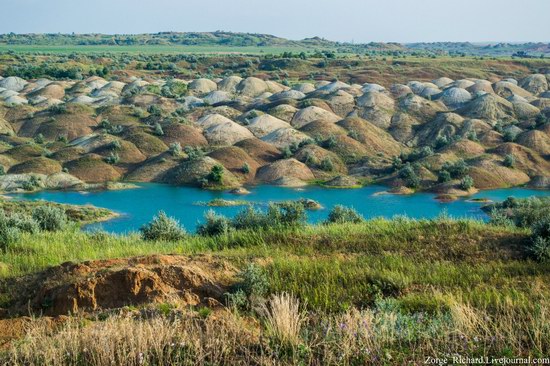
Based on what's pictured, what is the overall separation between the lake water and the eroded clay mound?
22.6m

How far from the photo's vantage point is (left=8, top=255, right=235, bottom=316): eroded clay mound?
30.8 ft

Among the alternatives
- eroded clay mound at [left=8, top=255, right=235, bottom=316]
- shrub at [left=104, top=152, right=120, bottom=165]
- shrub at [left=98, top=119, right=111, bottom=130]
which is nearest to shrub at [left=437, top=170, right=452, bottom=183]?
shrub at [left=104, top=152, right=120, bottom=165]

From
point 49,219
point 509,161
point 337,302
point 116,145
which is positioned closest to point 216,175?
point 116,145

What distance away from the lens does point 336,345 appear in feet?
22.0

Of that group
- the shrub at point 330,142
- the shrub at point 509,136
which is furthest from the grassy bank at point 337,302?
the shrub at point 509,136

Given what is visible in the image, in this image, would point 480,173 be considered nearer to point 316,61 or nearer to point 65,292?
point 65,292

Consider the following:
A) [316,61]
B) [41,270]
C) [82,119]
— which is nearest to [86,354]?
[41,270]

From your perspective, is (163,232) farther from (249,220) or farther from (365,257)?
(365,257)

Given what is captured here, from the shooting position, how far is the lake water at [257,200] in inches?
1407

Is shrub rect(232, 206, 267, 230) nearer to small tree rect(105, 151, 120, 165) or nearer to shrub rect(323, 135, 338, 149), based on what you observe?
small tree rect(105, 151, 120, 165)

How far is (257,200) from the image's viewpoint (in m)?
39.8

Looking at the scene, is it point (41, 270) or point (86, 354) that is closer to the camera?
point (86, 354)

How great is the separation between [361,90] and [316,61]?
136 ft

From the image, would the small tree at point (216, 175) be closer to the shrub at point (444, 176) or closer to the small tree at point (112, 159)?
the small tree at point (112, 159)
